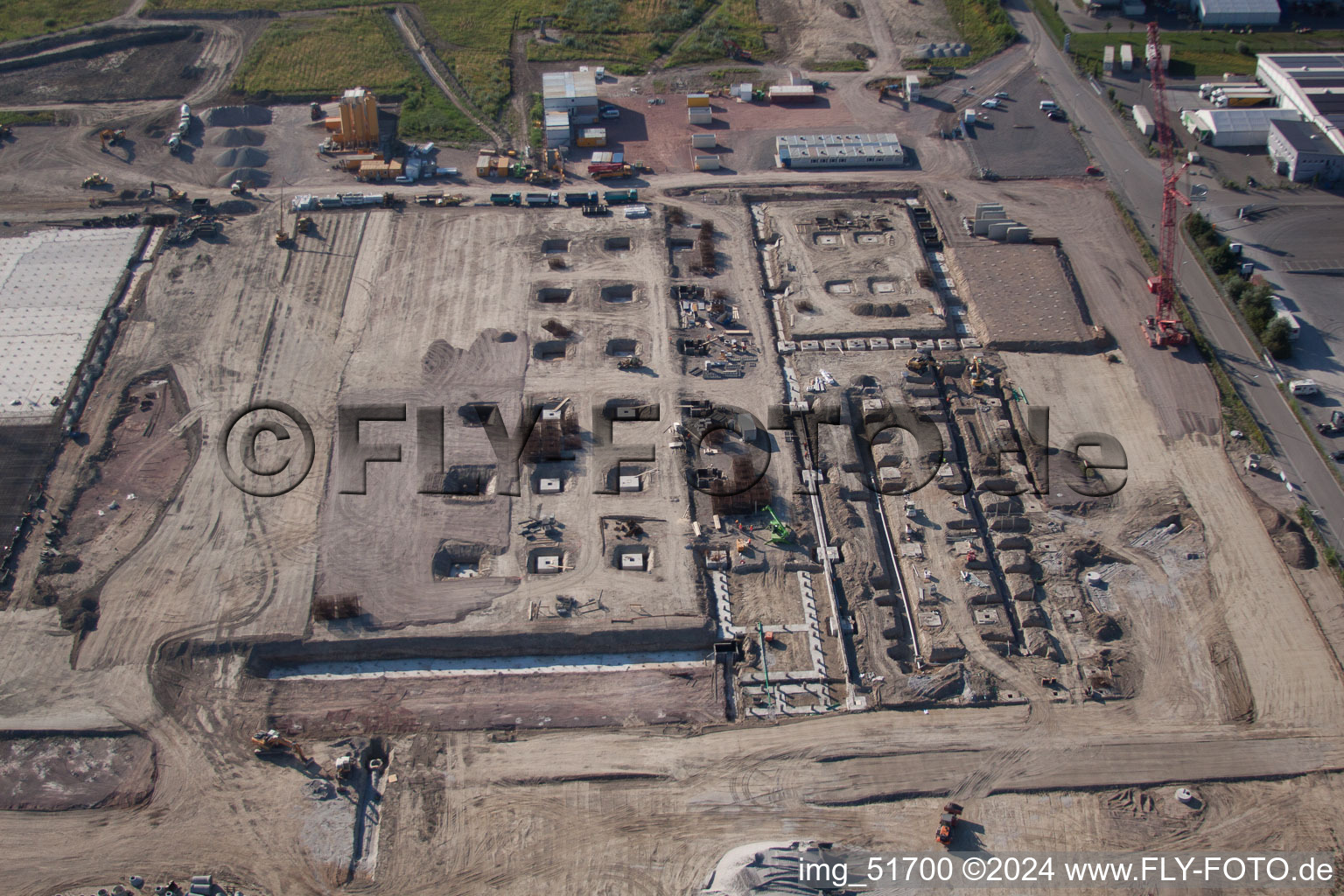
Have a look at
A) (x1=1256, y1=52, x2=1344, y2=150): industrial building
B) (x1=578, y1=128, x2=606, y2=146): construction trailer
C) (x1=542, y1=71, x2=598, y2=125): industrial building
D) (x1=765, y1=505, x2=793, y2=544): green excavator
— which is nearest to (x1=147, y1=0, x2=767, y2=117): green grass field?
(x1=542, y1=71, x2=598, y2=125): industrial building

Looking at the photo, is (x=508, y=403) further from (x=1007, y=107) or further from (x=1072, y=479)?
(x=1007, y=107)

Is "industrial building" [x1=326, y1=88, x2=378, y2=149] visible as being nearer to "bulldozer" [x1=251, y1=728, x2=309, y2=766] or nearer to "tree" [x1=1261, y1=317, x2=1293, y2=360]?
"bulldozer" [x1=251, y1=728, x2=309, y2=766]

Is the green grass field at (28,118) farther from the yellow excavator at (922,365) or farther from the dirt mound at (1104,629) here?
the dirt mound at (1104,629)

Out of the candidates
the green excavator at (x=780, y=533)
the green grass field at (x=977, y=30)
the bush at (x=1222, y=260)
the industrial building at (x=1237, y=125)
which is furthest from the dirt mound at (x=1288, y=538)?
the green grass field at (x=977, y=30)

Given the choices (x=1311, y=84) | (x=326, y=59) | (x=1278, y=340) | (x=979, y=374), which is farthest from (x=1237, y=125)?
(x=326, y=59)

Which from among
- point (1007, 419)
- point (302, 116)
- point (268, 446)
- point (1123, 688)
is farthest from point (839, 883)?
point (302, 116)

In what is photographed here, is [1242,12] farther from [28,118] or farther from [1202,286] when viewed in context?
[28,118]
